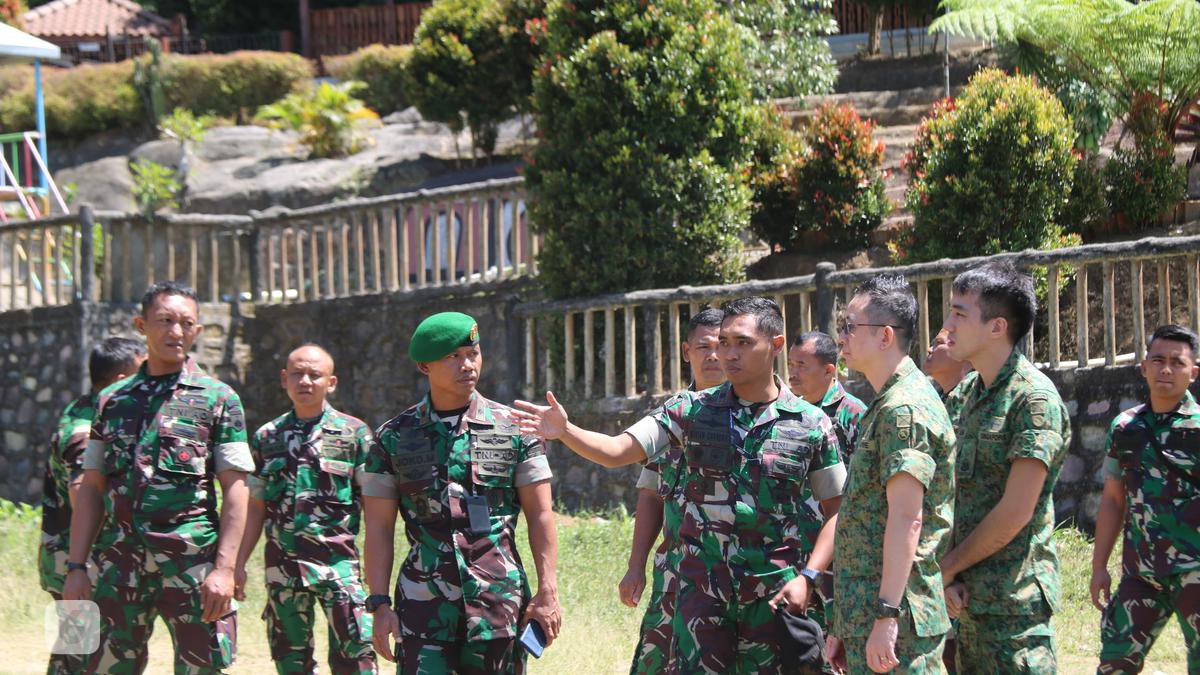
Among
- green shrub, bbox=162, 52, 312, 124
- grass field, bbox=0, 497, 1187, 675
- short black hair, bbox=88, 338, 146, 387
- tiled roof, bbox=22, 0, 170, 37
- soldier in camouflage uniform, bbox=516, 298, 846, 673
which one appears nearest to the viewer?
soldier in camouflage uniform, bbox=516, 298, 846, 673

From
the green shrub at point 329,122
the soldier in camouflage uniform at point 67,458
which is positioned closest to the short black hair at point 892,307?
the soldier in camouflage uniform at point 67,458

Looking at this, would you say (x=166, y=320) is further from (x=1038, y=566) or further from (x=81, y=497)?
(x=1038, y=566)

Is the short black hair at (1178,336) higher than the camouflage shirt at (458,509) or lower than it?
higher

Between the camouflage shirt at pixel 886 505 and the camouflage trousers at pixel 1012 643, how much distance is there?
0.30 meters

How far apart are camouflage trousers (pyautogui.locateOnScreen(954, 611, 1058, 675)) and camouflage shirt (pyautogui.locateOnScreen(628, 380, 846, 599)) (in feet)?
2.12

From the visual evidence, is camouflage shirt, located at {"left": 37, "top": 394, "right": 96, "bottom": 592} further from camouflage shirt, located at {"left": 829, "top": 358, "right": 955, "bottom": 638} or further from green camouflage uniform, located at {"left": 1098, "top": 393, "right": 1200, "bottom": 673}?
green camouflage uniform, located at {"left": 1098, "top": 393, "right": 1200, "bottom": 673}

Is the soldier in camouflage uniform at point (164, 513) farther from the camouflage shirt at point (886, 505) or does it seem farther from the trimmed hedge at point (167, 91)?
the trimmed hedge at point (167, 91)

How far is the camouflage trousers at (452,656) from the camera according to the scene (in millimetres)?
4656

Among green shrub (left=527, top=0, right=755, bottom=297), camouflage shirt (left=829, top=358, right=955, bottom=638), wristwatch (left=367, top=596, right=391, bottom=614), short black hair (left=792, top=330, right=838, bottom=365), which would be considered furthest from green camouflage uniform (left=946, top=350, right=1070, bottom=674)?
green shrub (left=527, top=0, right=755, bottom=297)

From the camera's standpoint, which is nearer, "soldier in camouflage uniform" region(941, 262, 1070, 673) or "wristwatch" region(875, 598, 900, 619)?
"wristwatch" region(875, 598, 900, 619)

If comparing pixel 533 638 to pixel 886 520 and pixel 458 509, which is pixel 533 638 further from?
pixel 886 520

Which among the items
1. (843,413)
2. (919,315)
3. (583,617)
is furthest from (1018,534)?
(919,315)

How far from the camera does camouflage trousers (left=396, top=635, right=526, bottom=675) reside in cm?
466

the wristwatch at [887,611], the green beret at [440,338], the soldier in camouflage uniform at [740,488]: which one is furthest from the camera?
the green beret at [440,338]
